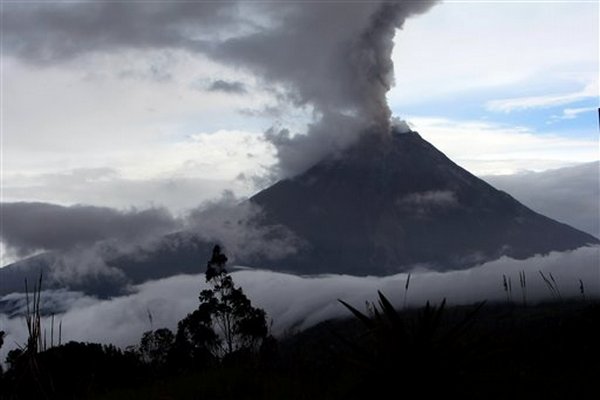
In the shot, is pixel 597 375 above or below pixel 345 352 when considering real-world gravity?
below

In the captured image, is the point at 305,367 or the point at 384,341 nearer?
the point at 384,341


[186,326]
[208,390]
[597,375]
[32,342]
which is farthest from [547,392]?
[186,326]

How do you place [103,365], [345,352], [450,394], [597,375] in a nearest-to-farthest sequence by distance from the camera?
[450,394] → [345,352] → [597,375] → [103,365]

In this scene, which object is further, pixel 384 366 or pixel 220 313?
pixel 220 313

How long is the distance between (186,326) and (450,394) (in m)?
71.7

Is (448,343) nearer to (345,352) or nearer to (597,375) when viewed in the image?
(345,352)

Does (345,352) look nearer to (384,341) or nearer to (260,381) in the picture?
Answer: (384,341)

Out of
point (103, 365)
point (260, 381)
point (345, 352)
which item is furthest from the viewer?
point (103, 365)

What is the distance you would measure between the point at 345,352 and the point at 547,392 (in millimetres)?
2280

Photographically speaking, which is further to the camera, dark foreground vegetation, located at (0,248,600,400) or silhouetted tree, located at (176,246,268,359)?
silhouetted tree, located at (176,246,268,359)

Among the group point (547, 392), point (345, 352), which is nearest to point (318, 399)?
point (345, 352)

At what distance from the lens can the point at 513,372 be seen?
955 cm

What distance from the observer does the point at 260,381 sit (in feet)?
33.5

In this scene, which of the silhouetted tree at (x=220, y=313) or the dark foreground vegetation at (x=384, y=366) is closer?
the dark foreground vegetation at (x=384, y=366)
